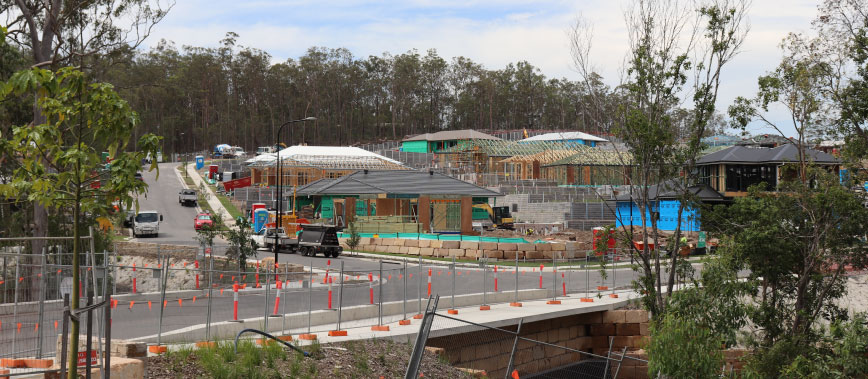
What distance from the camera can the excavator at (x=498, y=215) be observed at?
62.2 meters

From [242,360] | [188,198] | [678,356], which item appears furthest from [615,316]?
[188,198]

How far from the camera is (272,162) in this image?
73312 millimetres

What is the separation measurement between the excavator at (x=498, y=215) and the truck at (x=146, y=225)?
24.0 m

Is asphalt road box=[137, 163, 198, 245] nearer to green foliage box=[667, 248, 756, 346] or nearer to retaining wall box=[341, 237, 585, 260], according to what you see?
retaining wall box=[341, 237, 585, 260]

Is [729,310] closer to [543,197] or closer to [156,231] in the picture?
[156,231]

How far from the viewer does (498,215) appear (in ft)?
217

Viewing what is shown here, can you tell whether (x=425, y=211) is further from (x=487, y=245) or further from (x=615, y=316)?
(x=615, y=316)

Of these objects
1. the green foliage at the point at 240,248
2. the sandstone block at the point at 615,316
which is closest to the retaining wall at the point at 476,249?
the green foliage at the point at 240,248

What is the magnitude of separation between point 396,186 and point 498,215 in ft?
48.1

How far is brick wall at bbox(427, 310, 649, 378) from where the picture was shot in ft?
61.7

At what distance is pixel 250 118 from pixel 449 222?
94.8 m

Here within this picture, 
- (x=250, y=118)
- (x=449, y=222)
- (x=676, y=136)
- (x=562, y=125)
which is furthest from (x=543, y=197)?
(x=562, y=125)

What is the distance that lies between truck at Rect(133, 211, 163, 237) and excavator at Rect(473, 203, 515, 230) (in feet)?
78.7

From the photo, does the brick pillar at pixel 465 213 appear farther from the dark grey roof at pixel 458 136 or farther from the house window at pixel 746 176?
the dark grey roof at pixel 458 136
